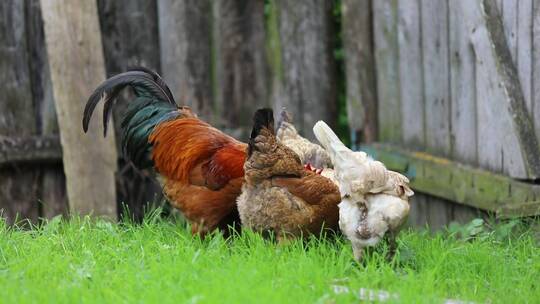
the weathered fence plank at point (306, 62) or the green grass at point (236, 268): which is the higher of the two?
the weathered fence plank at point (306, 62)

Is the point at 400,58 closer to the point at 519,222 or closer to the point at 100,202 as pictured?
the point at 519,222

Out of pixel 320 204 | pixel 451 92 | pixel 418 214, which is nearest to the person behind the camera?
pixel 320 204

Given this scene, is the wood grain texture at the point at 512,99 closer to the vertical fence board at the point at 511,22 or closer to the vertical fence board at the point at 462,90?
the vertical fence board at the point at 511,22

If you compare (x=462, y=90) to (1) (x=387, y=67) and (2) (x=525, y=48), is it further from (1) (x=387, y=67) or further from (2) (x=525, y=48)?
(1) (x=387, y=67)

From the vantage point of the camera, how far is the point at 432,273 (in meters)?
5.19

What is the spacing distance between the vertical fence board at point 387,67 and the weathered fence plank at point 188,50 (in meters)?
1.53

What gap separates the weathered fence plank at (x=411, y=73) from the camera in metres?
7.98

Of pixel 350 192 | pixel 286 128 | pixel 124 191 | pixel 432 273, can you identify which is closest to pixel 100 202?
pixel 124 191

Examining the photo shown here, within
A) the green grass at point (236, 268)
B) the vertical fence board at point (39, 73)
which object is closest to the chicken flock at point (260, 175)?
the green grass at point (236, 268)

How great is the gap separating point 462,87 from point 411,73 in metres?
0.65

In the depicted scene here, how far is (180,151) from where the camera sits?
673 centimetres

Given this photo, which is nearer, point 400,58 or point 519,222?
point 519,222

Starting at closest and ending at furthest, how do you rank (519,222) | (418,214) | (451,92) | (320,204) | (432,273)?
(432,273)
(320,204)
(519,222)
(451,92)
(418,214)

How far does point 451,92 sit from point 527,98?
2.65 feet
